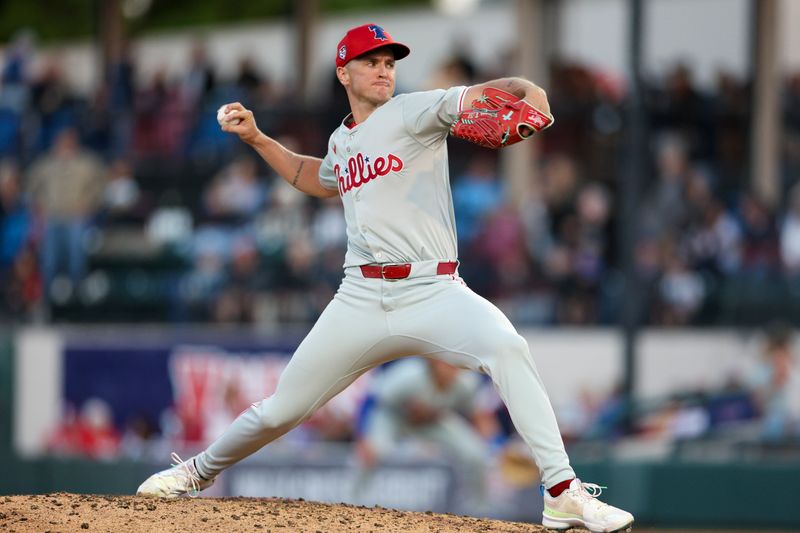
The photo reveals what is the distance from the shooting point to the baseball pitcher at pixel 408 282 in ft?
18.0

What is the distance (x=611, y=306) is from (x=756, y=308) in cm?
128

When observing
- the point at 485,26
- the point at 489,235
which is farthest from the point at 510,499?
the point at 485,26

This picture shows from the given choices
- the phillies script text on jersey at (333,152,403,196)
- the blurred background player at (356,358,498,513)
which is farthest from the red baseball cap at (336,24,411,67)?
the blurred background player at (356,358,498,513)

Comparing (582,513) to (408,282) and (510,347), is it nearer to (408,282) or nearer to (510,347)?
(510,347)

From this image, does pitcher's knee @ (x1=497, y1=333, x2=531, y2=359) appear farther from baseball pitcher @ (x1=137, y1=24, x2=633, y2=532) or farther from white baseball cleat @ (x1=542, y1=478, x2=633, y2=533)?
white baseball cleat @ (x1=542, y1=478, x2=633, y2=533)

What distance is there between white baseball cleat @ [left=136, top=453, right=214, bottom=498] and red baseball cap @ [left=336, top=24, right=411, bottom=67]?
1988 millimetres

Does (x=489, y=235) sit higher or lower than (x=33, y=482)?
higher

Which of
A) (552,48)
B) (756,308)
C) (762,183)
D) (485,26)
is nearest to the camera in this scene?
(756,308)

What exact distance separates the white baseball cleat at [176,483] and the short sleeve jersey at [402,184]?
1343 millimetres

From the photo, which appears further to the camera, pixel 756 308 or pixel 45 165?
pixel 45 165

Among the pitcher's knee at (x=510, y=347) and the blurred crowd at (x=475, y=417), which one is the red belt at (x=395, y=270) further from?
the blurred crowd at (x=475, y=417)

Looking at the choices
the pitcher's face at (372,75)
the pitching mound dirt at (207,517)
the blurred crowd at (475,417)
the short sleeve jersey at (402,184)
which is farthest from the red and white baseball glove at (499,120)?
the blurred crowd at (475,417)

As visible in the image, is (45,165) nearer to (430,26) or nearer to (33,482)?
(33,482)

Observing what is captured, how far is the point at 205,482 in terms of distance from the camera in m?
6.24
